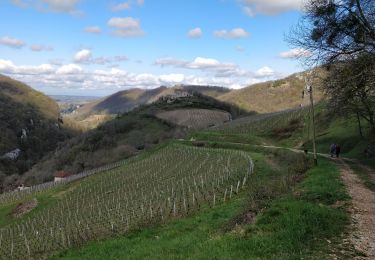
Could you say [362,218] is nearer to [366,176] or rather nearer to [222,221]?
[222,221]

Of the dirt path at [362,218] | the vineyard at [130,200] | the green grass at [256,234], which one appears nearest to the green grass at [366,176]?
the dirt path at [362,218]

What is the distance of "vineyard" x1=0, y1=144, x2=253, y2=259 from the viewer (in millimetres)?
28152

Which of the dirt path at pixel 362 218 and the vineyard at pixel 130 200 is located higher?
the dirt path at pixel 362 218

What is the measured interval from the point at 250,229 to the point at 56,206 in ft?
154

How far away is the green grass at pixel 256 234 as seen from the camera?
45.3 ft

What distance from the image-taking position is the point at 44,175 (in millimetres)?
148375

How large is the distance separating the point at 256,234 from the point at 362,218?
526cm

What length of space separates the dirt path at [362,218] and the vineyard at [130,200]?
8.62 metres

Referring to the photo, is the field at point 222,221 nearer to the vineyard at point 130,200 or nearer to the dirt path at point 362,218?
the vineyard at point 130,200

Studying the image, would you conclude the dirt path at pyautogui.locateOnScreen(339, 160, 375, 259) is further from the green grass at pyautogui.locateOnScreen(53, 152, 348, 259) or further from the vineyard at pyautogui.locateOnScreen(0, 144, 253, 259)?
the vineyard at pyautogui.locateOnScreen(0, 144, 253, 259)

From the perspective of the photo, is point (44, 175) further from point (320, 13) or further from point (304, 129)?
point (320, 13)

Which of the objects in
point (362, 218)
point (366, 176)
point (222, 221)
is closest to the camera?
point (362, 218)

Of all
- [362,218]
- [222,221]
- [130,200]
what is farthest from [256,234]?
[130,200]

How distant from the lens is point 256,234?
15.2 meters
